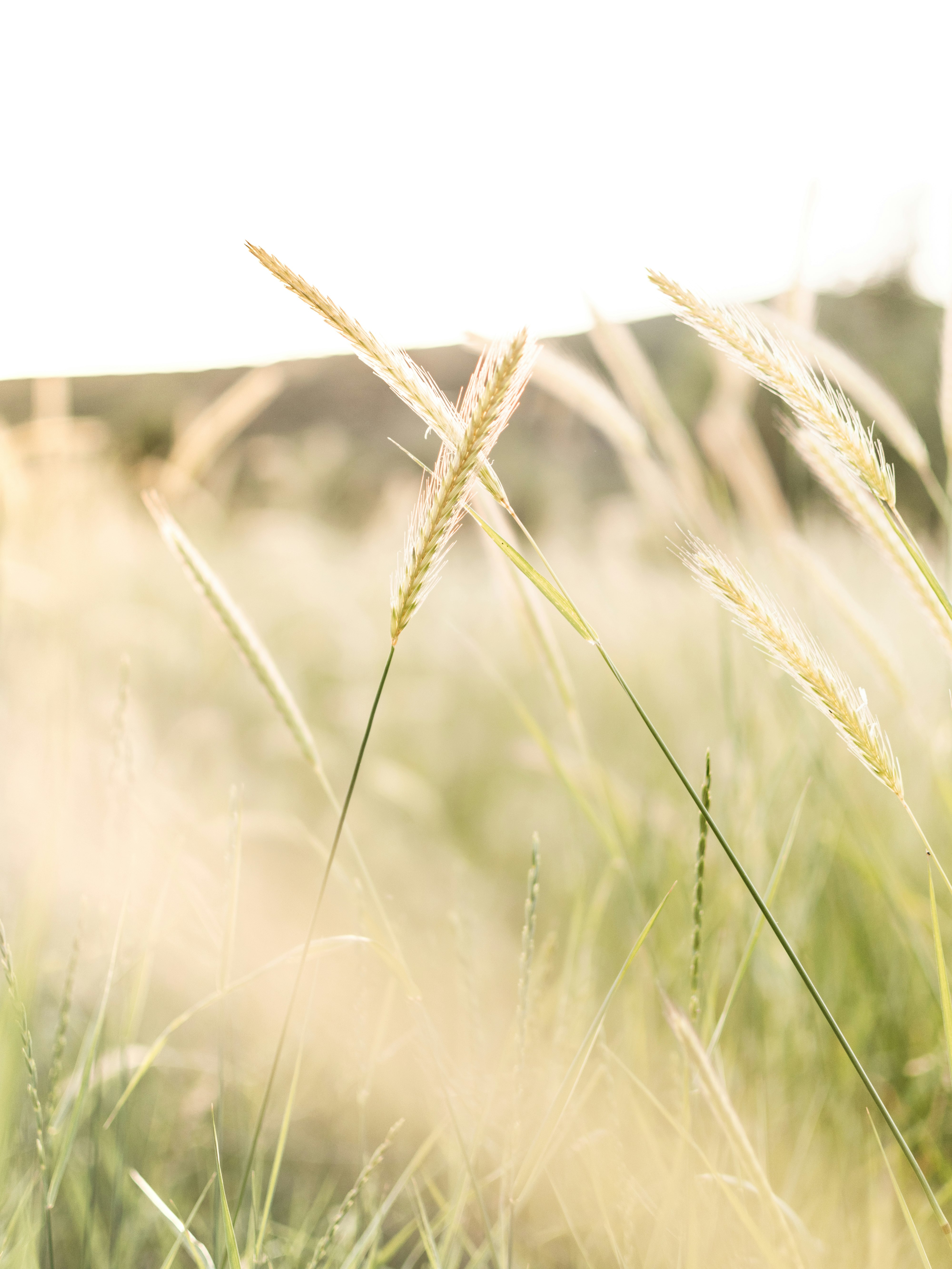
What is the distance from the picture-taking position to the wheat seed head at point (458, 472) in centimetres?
34

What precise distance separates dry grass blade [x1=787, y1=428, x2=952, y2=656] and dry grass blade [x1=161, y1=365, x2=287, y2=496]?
106 cm

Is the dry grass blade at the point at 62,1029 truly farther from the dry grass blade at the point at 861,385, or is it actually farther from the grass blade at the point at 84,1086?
the dry grass blade at the point at 861,385

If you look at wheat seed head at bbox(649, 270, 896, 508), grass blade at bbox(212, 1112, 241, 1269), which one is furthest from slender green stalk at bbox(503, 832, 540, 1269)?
wheat seed head at bbox(649, 270, 896, 508)

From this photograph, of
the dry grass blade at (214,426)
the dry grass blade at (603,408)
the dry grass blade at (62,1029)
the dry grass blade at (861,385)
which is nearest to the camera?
the dry grass blade at (62,1029)

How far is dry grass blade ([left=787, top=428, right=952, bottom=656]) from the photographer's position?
16.5 inches

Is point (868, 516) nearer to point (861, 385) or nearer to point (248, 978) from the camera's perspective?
point (861, 385)

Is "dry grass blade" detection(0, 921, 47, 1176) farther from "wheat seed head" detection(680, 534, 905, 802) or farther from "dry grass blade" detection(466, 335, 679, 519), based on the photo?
"dry grass blade" detection(466, 335, 679, 519)

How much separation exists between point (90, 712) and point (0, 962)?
942 millimetres

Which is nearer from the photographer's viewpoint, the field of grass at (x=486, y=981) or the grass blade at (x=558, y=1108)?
the grass blade at (x=558, y=1108)

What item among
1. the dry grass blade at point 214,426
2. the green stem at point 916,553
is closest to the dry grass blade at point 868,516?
the green stem at point 916,553

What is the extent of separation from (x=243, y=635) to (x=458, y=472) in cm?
17

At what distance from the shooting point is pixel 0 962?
0.43 meters

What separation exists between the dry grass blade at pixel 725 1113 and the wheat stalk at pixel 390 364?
217mm

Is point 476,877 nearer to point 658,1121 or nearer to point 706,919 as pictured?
point 706,919
